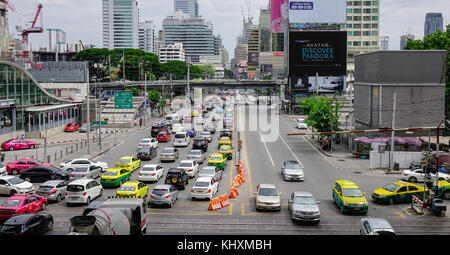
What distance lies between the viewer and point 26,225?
18922 mm

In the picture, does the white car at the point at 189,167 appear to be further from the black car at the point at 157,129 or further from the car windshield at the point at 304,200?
the black car at the point at 157,129

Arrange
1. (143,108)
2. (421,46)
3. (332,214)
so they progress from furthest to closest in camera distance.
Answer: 1. (143,108)
2. (421,46)
3. (332,214)

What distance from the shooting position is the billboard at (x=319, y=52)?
101m

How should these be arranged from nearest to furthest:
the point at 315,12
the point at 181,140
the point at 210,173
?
the point at 210,173 < the point at 181,140 < the point at 315,12

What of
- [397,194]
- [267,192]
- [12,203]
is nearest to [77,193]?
[12,203]

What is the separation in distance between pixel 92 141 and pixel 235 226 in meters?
39.0

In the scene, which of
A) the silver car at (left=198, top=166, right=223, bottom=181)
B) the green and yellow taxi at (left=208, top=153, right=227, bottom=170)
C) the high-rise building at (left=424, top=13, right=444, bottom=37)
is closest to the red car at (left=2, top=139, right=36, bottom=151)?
the green and yellow taxi at (left=208, top=153, right=227, bottom=170)

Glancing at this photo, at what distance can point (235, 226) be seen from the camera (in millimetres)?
21906

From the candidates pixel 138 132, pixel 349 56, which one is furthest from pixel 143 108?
pixel 349 56

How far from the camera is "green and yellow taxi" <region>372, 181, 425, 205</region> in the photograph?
26.9 metres

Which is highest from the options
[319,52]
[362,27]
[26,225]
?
[362,27]

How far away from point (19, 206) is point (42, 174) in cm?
1060

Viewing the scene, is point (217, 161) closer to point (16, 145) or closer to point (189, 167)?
point (189, 167)

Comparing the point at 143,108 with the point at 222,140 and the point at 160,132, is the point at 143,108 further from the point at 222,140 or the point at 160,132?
the point at 222,140
